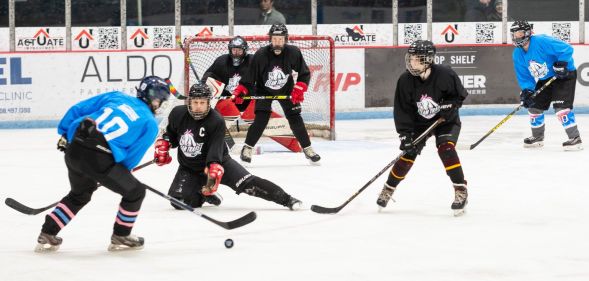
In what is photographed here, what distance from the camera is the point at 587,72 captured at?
12.2m

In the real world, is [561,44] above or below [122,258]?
above

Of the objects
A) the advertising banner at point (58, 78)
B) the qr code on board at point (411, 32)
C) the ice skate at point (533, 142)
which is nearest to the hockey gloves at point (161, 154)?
the ice skate at point (533, 142)

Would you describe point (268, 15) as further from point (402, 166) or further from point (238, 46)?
point (402, 166)

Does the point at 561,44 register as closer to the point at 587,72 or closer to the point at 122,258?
the point at 587,72

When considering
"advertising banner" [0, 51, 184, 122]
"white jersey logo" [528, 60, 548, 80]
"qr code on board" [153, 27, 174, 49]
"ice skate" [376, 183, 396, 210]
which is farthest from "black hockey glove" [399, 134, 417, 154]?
"qr code on board" [153, 27, 174, 49]

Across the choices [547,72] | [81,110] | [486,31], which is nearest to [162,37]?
[486,31]

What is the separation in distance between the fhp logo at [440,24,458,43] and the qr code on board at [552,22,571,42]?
1252 millimetres

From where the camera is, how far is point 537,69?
8.61 metres

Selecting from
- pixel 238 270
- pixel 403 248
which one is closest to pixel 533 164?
pixel 403 248

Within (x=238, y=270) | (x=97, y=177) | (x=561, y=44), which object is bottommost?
(x=238, y=270)

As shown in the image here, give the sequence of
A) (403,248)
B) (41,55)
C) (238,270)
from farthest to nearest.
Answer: (41,55)
(403,248)
(238,270)

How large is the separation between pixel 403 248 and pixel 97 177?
4.36ft

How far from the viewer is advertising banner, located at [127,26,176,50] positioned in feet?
41.3

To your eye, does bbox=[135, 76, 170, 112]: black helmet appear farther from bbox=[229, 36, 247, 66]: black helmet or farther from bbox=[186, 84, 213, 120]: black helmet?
bbox=[229, 36, 247, 66]: black helmet
